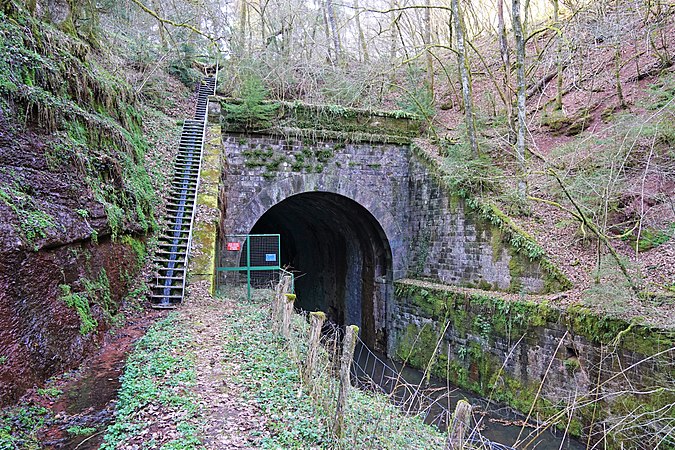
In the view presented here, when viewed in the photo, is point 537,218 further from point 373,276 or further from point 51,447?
point 51,447

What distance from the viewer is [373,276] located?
13547 millimetres

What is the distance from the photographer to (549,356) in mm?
7207

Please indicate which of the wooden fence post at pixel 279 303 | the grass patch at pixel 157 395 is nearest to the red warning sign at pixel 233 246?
the wooden fence post at pixel 279 303

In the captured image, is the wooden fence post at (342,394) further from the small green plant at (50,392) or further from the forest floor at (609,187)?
the forest floor at (609,187)

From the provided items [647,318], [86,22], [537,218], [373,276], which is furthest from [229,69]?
[647,318]

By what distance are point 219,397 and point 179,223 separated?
551 cm

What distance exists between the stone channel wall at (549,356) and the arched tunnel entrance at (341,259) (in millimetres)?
1993

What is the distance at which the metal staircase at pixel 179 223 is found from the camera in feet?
25.1

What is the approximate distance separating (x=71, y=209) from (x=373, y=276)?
9.50 m

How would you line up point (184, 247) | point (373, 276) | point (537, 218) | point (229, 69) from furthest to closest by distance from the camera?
1. point (229, 69)
2. point (373, 276)
3. point (537, 218)
4. point (184, 247)

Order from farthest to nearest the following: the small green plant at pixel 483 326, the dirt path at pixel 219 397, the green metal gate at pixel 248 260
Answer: the green metal gate at pixel 248 260 < the small green plant at pixel 483 326 < the dirt path at pixel 219 397

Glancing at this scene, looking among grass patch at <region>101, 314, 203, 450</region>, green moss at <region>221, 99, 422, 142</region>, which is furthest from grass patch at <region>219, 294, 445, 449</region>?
green moss at <region>221, 99, 422, 142</region>

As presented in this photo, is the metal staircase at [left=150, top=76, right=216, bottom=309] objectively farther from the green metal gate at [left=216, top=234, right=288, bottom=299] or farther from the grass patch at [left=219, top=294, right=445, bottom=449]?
the grass patch at [left=219, top=294, right=445, bottom=449]

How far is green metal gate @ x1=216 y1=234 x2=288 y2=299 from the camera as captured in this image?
1068cm
